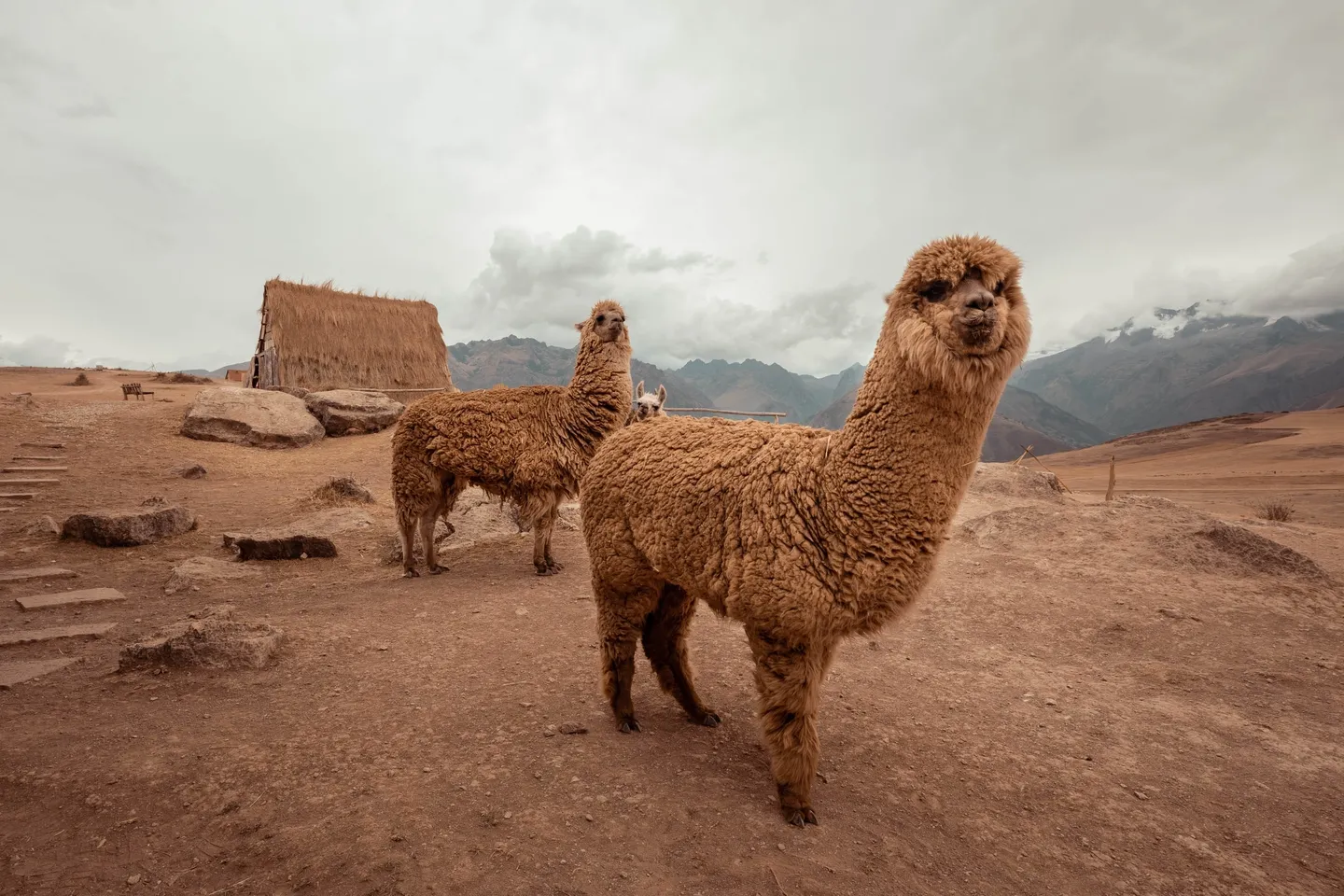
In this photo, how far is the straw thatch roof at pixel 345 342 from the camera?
19766 millimetres

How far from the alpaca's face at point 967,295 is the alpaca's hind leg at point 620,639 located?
6.87ft

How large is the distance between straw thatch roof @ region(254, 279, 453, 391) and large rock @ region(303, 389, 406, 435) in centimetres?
385

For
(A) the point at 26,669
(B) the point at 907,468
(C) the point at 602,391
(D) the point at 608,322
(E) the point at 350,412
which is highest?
(D) the point at 608,322

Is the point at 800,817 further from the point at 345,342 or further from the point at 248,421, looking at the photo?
the point at 345,342

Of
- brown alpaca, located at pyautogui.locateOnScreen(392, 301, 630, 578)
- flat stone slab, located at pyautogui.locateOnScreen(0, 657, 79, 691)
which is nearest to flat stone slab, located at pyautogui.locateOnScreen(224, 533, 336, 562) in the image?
brown alpaca, located at pyautogui.locateOnScreen(392, 301, 630, 578)

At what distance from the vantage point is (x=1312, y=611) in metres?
5.72

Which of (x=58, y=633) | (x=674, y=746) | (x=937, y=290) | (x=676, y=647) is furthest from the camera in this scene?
(x=58, y=633)

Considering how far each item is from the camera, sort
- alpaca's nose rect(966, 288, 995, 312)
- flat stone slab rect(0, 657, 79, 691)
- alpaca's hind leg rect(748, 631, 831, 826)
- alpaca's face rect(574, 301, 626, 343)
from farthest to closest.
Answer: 1. alpaca's face rect(574, 301, 626, 343)
2. flat stone slab rect(0, 657, 79, 691)
3. alpaca's hind leg rect(748, 631, 831, 826)
4. alpaca's nose rect(966, 288, 995, 312)

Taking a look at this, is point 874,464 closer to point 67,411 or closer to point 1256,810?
point 1256,810

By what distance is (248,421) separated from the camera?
14086mm

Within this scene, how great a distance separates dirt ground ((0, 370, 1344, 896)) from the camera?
251 cm

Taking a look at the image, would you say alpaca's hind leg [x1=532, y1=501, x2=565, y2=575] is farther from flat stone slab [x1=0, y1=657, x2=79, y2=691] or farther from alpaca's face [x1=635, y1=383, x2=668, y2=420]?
flat stone slab [x1=0, y1=657, x2=79, y2=691]

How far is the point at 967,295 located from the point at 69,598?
24.8 ft

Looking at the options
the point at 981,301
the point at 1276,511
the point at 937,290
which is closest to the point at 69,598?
the point at 937,290
